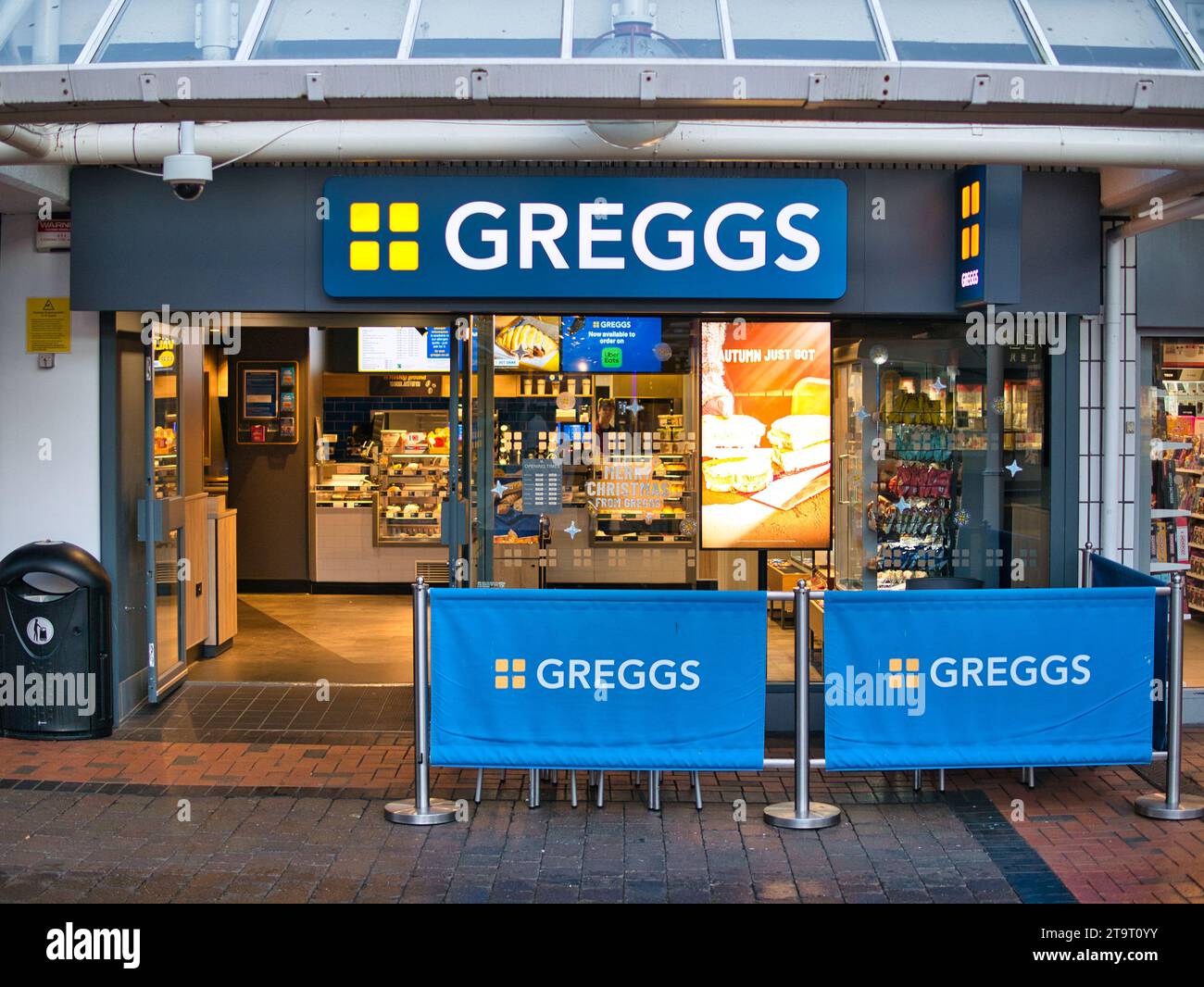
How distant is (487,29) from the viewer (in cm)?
573

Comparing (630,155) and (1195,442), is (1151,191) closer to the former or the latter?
(1195,442)

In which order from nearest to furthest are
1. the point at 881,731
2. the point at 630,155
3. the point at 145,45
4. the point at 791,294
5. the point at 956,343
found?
1. the point at 145,45
2. the point at 881,731
3. the point at 630,155
4. the point at 791,294
5. the point at 956,343

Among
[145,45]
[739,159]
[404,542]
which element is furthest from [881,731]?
[404,542]

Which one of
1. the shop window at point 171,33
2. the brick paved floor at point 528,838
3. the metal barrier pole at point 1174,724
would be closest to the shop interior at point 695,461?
the brick paved floor at point 528,838

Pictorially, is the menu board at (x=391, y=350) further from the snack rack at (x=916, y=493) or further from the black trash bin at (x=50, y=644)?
the snack rack at (x=916, y=493)

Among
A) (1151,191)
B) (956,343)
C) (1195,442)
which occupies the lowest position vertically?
(1195,442)

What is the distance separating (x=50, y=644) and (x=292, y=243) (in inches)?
113

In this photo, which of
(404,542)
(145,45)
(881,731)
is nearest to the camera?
(145,45)

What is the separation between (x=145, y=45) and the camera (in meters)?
5.61

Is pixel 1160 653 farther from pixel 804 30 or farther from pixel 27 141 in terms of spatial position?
pixel 27 141

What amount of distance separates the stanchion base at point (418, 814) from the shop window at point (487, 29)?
3.58 metres

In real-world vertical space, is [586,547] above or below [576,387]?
below

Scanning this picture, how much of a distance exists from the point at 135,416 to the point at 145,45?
3644mm

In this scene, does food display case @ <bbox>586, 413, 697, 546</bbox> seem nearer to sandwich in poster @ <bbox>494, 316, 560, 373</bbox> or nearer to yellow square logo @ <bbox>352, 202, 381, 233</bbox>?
sandwich in poster @ <bbox>494, 316, 560, 373</bbox>
